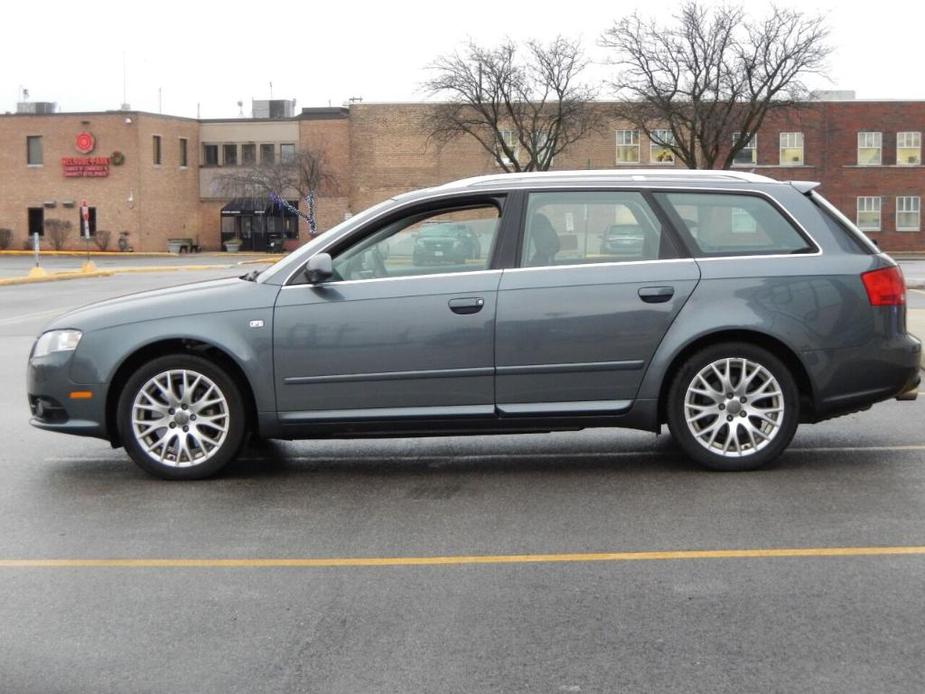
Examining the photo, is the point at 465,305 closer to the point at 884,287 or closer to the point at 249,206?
the point at 884,287

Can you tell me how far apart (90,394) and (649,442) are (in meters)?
3.79

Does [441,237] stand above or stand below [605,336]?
above

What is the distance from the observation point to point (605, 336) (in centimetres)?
750

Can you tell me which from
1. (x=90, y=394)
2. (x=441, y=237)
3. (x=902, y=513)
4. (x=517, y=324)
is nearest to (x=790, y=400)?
(x=902, y=513)

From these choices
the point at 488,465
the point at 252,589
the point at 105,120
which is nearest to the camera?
the point at 252,589

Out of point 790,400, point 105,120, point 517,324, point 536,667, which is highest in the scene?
point 105,120

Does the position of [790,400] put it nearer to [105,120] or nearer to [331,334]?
[331,334]

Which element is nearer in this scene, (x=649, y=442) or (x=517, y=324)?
(x=517, y=324)

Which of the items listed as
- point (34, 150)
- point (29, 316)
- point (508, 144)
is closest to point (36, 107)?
point (34, 150)

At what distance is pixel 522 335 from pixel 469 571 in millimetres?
2163

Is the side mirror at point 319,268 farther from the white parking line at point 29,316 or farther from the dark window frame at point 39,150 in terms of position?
the dark window frame at point 39,150

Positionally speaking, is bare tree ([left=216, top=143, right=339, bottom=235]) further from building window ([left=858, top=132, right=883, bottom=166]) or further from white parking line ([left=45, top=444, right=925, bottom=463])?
white parking line ([left=45, top=444, right=925, bottom=463])

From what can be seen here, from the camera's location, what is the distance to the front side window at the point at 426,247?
7.65 m

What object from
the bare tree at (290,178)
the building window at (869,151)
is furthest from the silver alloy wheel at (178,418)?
the bare tree at (290,178)
